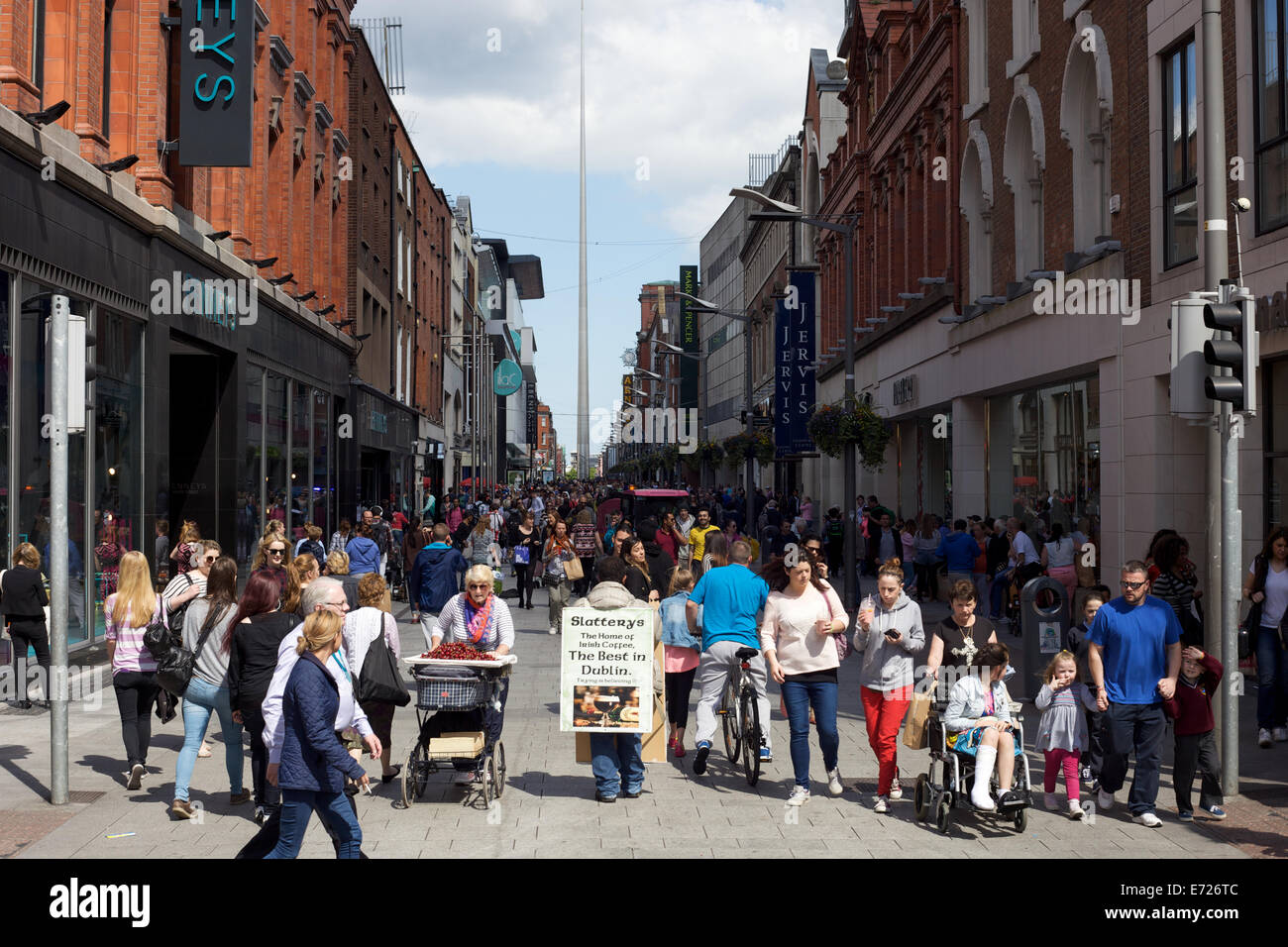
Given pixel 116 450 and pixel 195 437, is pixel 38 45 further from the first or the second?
pixel 195 437

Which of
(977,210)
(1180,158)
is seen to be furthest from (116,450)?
(977,210)

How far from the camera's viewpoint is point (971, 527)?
23.9 metres

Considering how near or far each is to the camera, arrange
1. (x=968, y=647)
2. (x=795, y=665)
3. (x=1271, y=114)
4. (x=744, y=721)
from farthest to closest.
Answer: (x=1271, y=114)
(x=744, y=721)
(x=795, y=665)
(x=968, y=647)

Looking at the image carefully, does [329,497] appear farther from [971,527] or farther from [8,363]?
[8,363]

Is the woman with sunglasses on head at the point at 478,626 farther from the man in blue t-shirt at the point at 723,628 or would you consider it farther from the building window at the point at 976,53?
the building window at the point at 976,53

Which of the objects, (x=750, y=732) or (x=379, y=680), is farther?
(x=750, y=732)

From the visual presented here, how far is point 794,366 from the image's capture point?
45469 mm

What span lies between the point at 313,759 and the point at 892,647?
14.4 ft

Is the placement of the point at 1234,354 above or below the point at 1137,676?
above

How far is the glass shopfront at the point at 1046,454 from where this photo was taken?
20484 millimetres

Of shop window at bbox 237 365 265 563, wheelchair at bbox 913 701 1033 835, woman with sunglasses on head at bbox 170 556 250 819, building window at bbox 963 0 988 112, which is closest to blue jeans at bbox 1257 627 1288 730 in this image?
wheelchair at bbox 913 701 1033 835

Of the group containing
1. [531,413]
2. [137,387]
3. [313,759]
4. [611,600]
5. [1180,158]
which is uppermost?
[531,413]

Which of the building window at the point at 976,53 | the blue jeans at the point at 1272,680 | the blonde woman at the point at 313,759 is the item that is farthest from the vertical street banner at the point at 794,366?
the blonde woman at the point at 313,759
